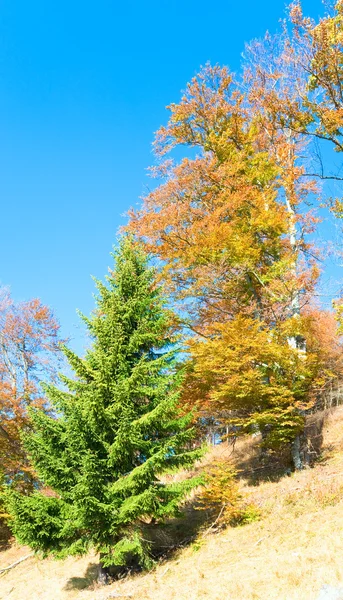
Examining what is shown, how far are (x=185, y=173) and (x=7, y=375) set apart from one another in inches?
542

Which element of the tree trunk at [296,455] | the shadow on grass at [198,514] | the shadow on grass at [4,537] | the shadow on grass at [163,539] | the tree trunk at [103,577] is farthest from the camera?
the shadow on grass at [4,537]

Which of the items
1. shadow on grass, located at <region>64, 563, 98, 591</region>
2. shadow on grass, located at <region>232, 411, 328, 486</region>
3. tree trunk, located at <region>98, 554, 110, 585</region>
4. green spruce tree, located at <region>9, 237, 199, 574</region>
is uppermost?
green spruce tree, located at <region>9, 237, 199, 574</region>

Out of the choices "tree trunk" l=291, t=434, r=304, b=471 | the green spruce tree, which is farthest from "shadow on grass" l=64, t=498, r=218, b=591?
"tree trunk" l=291, t=434, r=304, b=471

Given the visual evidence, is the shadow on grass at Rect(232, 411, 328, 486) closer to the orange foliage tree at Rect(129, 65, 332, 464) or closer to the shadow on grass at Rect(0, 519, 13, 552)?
the orange foliage tree at Rect(129, 65, 332, 464)

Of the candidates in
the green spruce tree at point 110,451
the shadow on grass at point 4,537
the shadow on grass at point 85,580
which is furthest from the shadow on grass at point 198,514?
the shadow on grass at point 4,537

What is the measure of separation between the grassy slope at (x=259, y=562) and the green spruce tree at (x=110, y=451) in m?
1.09

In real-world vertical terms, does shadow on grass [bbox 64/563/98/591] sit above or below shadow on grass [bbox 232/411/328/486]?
below

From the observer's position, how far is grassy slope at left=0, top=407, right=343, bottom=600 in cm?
636

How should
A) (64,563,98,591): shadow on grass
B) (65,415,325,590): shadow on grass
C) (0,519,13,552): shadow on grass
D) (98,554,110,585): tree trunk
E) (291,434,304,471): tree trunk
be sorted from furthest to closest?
(0,519,13,552): shadow on grass < (291,434,304,471): tree trunk < (64,563,98,591): shadow on grass < (65,415,325,590): shadow on grass < (98,554,110,585): tree trunk

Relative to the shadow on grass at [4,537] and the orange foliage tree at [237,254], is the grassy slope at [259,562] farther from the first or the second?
the shadow on grass at [4,537]

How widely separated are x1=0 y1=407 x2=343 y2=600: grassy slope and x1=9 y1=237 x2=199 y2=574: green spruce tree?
3.58 feet

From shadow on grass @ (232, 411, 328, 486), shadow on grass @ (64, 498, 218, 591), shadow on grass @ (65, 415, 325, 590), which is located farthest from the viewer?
shadow on grass @ (232, 411, 328, 486)

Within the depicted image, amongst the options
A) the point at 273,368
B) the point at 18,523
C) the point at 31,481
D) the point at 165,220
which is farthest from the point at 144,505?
the point at 31,481

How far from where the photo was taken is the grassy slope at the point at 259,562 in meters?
6.36
